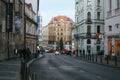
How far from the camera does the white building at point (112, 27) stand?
50031 millimetres

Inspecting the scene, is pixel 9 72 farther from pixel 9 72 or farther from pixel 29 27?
pixel 29 27

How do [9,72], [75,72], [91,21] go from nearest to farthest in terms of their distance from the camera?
[9,72] < [75,72] < [91,21]

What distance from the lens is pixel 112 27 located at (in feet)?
172

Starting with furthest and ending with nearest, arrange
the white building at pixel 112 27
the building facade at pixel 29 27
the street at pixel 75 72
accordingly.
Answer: the building facade at pixel 29 27 → the white building at pixel 112 27 → the street at pixel 75 72

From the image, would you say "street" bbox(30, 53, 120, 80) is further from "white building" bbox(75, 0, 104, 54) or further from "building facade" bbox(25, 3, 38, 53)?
"white building" bbox(75, 0, 104, 54)

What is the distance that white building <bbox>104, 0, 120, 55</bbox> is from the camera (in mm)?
50031

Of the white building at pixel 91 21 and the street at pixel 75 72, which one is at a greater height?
the white building at pixel 91 21

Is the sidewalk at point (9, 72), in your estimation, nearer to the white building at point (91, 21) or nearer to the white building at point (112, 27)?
the white building at point (112, 27)

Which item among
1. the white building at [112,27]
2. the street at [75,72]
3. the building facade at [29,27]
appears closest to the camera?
the street at [75,72]

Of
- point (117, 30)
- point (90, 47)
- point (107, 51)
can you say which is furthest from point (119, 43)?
point (90, 47)

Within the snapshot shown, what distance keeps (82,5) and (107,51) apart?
53.6 metres

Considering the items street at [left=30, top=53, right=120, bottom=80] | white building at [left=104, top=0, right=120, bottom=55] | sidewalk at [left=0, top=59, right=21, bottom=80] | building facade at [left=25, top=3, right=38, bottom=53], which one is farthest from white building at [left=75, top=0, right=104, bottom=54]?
sidewalk at [left=0, top=59, right=21, bottom=80]

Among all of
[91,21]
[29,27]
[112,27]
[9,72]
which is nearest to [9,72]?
[9,72]

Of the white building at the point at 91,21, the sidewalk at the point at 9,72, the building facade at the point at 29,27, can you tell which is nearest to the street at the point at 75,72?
the sidewalk at the point at 9,72
